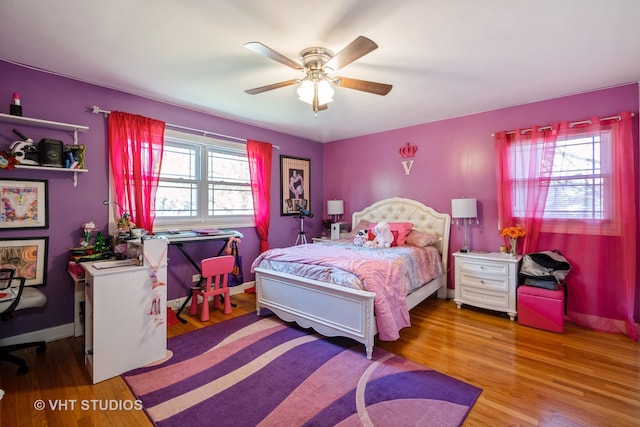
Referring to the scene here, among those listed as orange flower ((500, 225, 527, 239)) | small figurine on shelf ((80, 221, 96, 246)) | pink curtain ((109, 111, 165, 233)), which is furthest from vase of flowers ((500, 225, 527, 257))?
small figurine on shelf ((80, 221, 96, 246))

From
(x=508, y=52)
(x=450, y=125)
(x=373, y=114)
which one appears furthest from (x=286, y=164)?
(x=508, y=52)

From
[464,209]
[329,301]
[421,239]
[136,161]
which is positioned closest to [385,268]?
[329,301]

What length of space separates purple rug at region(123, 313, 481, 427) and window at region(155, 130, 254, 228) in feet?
5.43

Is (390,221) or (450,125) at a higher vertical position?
(450,125)

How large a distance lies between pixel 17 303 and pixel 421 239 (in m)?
3.97

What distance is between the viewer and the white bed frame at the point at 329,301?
7.68ft

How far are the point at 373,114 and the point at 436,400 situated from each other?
10.6 ft

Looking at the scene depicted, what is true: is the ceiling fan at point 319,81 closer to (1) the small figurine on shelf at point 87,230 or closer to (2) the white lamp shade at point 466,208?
(2) the white lamp shade at point 466,208

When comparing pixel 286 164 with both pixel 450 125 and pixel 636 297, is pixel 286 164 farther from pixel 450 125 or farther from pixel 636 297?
pixel 636 297

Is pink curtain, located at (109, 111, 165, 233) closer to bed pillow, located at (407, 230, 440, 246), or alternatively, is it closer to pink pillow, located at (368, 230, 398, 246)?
pink pillow, located at (368, 230, 398, 246)

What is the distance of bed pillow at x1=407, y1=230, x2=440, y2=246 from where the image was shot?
368cm

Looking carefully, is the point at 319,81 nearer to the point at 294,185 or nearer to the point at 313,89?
the point at 313,89

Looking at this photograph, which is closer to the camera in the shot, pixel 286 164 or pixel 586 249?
pixel 586 249

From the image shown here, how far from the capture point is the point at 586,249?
3010 mm
